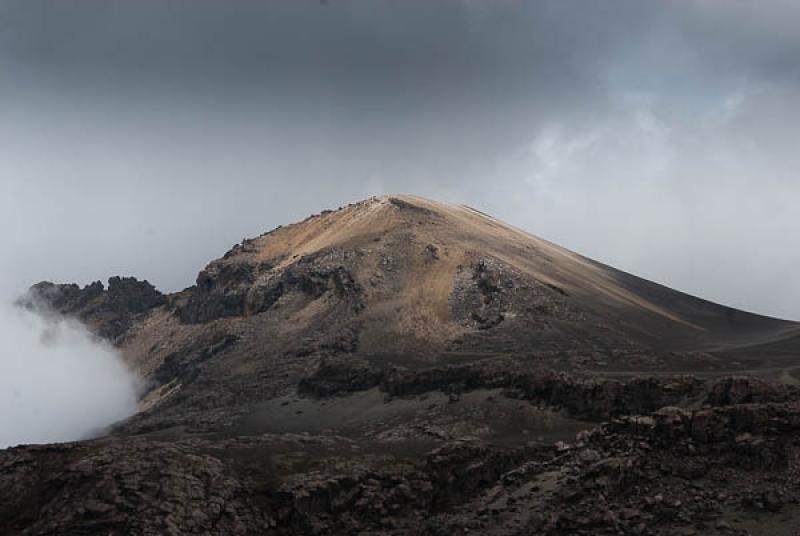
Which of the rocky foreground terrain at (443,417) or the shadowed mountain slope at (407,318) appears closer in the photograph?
the rocky foreground terrain at (443,417)

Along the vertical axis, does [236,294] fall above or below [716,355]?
below

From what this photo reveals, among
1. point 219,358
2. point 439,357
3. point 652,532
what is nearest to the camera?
point 652,532

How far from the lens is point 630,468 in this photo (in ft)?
186

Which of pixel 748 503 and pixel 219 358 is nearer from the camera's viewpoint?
pixel 748 503

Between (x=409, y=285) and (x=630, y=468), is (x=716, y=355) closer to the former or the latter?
(x=630, y=468)

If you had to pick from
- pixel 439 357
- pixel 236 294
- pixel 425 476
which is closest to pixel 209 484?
pixel 425 476

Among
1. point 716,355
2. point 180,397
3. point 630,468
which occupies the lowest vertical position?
point 180,397

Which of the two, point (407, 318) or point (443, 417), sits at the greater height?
point (407, 318)

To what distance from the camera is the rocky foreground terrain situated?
5603cm

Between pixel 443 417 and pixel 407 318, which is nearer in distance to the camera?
pixel 443 417

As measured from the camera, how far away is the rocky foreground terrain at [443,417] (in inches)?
2206

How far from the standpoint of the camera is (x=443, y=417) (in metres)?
80.5

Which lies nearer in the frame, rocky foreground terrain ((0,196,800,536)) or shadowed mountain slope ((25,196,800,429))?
rocky foreground terrain ((0,196,800,536))

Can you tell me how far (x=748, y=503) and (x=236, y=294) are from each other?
122 meters
